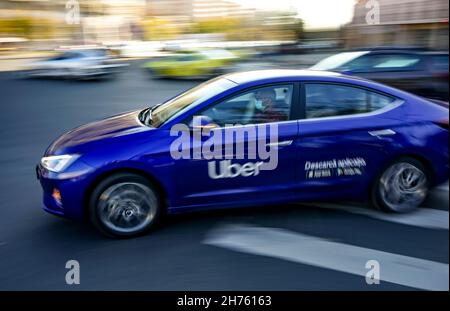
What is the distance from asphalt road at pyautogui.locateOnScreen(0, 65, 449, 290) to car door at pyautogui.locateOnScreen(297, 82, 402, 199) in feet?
1.31

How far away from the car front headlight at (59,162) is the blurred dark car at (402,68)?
653 centimetres

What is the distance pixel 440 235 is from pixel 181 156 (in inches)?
97.3

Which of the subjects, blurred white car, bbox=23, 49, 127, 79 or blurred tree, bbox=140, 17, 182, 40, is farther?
blurred tree, bbox=140, 17, 182, 40

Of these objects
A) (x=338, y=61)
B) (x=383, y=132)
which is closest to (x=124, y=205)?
(x=383, y=132)

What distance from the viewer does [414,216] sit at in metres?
4.19

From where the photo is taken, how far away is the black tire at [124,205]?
3.75m

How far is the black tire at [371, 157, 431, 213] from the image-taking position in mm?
4207

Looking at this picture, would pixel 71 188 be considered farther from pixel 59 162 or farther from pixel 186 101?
pixel 186 101

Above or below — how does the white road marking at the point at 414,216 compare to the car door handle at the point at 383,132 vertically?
below

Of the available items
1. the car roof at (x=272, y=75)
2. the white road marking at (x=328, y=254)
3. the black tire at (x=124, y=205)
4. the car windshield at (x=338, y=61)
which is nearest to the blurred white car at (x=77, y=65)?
the car windshield at (x=338, y=61)

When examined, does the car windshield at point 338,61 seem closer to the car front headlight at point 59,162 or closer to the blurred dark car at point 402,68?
the blurred dark car at point 402,68

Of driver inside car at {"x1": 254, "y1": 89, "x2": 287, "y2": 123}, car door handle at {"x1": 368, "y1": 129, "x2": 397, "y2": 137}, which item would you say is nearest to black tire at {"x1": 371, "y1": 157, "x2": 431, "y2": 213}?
car door handle at {"x1": 368, "y1": 129, "x2": 397, "y2": 137}

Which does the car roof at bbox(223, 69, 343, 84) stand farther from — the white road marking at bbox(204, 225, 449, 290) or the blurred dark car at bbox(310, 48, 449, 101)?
the blurred dark car at bbox(310, 48, 449, 101)
